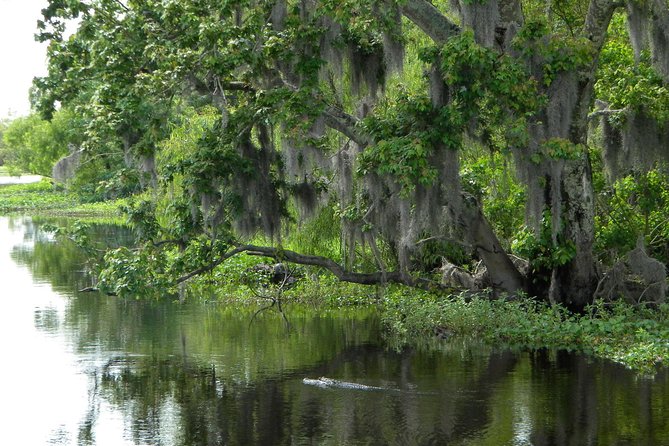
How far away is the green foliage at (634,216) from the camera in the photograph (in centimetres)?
1858

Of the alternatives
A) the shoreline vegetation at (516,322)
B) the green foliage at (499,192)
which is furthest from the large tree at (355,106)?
the green foliage at (499,192)

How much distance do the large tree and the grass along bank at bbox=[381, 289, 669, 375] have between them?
87cm

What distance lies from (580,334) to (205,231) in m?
5.90

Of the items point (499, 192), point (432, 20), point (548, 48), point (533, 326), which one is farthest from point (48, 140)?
point (548, 48)

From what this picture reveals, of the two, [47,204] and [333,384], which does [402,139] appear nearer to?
[333,384]

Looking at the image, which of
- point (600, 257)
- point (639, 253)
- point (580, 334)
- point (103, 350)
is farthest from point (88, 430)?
point (600, 257)

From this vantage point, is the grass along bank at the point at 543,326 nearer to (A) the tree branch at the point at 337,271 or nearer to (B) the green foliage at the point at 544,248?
(A) the tree branch at the point at 337,271

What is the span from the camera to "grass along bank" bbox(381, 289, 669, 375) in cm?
1483

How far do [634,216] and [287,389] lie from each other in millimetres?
9001

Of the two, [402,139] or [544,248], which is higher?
[402,139]

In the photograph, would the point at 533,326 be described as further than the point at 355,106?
No

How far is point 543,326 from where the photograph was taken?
16094mm

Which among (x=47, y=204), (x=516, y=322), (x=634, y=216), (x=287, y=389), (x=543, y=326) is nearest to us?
(x=287, y=389)

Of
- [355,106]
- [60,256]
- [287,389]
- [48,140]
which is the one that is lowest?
[287,389]
